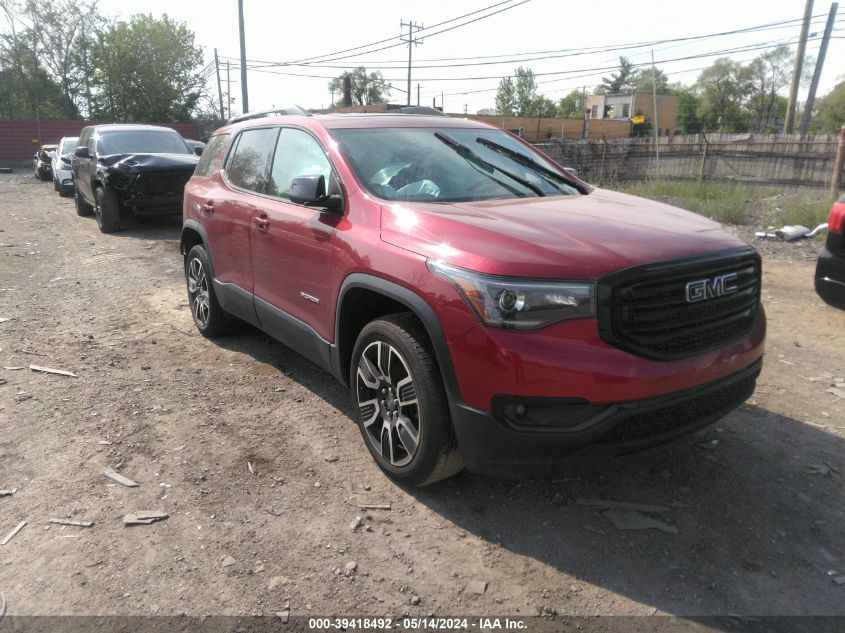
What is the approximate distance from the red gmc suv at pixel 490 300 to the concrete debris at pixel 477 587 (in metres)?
0.46

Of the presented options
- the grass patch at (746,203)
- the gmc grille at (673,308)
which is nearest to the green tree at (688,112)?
the grass patch at (746,203)

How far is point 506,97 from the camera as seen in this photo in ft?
319

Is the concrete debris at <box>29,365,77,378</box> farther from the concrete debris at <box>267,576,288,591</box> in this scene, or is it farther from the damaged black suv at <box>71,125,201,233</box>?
the damaged black suv at <box>71,125,201,233</box>

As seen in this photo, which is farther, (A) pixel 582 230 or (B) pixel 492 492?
(B) pixel 492 492

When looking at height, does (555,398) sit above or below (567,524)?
above

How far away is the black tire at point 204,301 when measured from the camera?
5.31 meters

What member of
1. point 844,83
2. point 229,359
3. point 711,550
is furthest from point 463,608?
point 844,83

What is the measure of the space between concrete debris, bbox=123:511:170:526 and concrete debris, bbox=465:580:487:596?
1.49 m

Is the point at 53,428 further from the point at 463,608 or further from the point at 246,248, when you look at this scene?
the point at 463,608

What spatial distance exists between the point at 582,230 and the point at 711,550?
1.50 metres

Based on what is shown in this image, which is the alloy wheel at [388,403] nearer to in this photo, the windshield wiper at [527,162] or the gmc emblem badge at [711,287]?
the gmc emblem badge at [711,287]

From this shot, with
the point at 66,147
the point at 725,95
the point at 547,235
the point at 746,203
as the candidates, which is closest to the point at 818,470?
the point at 547,235

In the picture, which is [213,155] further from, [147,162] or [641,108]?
[641,108]

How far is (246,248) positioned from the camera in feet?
14.7
